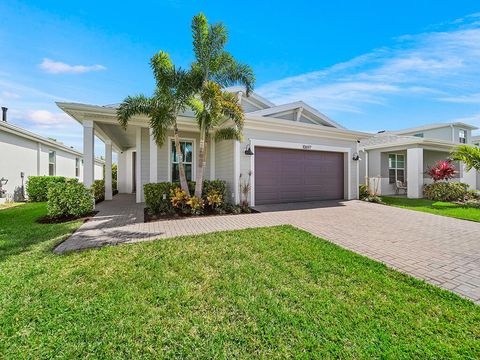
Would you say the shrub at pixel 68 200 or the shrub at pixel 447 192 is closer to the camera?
the shrub at pixel 68 200

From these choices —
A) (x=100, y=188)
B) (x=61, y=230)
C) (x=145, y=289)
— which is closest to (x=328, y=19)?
(x=145, y=289)

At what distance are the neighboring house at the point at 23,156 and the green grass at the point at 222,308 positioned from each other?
10921mm

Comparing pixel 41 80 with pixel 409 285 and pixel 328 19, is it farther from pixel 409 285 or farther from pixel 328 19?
pixel 409 285

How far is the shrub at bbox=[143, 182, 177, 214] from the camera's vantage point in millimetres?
7898

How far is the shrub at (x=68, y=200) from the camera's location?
6.97 m

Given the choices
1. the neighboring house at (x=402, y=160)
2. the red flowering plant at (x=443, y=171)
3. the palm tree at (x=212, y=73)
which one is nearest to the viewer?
the palm tree at (x=212, y=73)

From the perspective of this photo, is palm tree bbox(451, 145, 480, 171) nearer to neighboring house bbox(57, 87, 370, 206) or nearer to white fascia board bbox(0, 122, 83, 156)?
neighboring house bbox(57, 87, 370, 206)

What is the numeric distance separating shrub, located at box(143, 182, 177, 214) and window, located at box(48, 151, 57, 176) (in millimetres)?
12998

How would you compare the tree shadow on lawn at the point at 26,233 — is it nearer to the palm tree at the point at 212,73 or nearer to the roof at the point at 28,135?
the palm tree at the point at 212,73

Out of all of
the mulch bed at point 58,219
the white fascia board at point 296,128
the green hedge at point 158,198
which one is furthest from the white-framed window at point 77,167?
the white fascia board at point 296,128

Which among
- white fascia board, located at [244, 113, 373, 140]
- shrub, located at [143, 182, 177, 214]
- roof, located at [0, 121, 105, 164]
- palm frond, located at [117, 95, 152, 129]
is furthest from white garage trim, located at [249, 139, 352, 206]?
roof, located at [0, 121, 105, 164]

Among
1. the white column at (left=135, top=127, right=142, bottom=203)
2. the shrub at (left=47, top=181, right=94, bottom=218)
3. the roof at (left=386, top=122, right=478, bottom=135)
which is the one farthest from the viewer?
the roof at (left=386, top=122, right=478, bottom=135)

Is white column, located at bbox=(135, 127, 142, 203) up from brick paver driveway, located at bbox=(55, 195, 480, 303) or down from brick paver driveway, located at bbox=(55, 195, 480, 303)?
up

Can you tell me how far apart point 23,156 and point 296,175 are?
51.4ft
